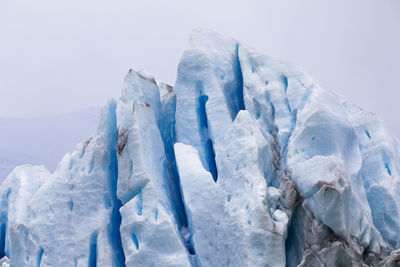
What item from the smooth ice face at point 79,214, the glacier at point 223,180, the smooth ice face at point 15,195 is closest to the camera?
the glacier at point 223,180

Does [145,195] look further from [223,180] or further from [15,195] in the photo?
[15,195]

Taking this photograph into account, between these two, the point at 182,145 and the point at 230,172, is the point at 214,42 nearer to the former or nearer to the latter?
the point at 182,145

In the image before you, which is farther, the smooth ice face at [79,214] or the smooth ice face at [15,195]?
the smooth ice face at [15,195]

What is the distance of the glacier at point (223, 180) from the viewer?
7.47m

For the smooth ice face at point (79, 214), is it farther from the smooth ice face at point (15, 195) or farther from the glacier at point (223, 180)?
the smooth ice face at point (15, 195)

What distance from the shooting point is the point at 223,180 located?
835 cm

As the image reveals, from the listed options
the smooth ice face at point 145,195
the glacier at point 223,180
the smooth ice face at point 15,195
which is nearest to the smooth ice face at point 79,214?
the glacier at point 223,180

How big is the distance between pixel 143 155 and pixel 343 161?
3748mm

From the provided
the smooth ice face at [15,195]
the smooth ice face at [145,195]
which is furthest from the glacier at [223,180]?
the smooth ice face at [15,195]

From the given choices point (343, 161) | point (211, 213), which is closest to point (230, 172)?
point (211, 213)

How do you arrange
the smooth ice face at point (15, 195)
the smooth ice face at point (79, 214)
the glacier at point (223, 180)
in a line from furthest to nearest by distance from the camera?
the smooth ice face at point (15, 195) → the smooth ice face at point (79, 214) → the glacier at point (223, 180)

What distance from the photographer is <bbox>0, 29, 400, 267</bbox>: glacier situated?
747 centimetres

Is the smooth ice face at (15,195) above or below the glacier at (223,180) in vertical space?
below

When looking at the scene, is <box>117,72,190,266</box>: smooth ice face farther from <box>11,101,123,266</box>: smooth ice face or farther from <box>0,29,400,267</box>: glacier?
<box>11,101,123,266</box>: smooth ice face
